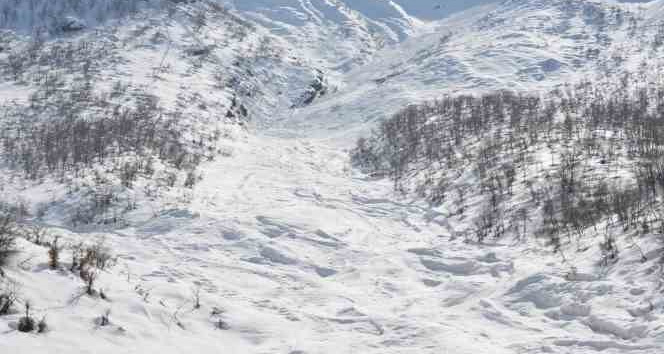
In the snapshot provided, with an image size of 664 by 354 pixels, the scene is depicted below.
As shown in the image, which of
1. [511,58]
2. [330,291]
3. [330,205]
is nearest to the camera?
[330,291]

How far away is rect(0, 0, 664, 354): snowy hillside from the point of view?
255 inches

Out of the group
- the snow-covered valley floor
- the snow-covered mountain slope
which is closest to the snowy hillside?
the snow-covered valley floor

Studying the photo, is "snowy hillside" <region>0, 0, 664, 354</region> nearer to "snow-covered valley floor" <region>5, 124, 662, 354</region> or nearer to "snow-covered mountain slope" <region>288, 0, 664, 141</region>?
"snow-covered valley floor" <region>5, 124, 662, 354</region>

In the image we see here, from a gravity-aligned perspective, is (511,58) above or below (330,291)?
above

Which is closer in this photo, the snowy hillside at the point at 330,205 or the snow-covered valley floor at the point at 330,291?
the snow-covered valley floor at the point at 330,291

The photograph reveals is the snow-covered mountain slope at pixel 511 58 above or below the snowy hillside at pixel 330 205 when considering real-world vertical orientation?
above

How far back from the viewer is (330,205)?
16328 mm

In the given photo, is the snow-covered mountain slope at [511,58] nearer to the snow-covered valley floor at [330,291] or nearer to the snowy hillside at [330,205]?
the snowy hillside at [330,205]

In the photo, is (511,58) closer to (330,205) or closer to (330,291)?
(330,205)

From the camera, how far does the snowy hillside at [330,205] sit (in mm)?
6473

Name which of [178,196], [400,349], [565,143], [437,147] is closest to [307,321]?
[400,349]

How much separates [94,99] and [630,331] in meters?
31.3

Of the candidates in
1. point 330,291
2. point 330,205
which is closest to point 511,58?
point 330,205

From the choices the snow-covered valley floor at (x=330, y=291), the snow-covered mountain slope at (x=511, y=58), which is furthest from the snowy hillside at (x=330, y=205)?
the snow-covered mountain slope at (x=511, y=58)
